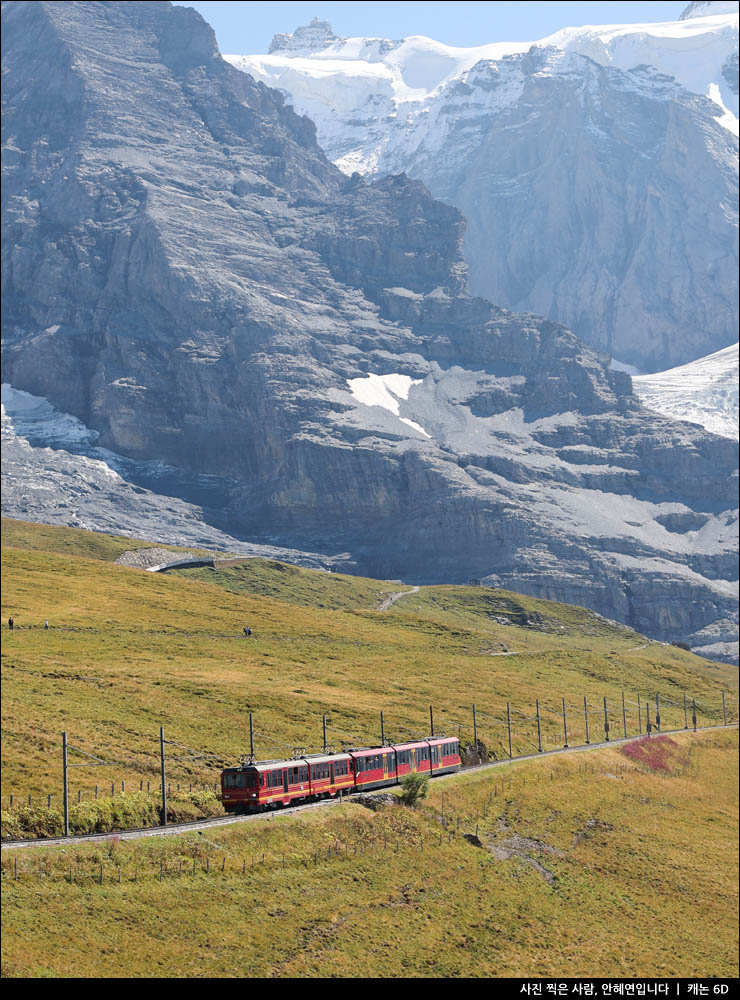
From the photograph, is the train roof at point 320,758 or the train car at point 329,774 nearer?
the train roof at point 320,758

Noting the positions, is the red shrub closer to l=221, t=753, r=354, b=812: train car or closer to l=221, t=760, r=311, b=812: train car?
l=221, t=753, r=354, b=812: train car

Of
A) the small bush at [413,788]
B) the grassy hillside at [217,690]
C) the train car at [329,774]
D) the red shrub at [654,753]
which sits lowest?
the red shrub at [654,753]

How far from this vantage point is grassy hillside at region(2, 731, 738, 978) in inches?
2199

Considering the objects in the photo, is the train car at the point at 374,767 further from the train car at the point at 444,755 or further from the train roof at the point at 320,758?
the train car at the point at 444,755

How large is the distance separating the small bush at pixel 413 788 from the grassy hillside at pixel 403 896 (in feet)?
3.06

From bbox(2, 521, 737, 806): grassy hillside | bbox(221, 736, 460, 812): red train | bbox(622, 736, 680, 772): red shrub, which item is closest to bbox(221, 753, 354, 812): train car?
bbox(221, 736, 460, 812): red train

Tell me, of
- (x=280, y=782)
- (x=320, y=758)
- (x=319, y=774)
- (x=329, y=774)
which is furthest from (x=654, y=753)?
(x=280, y=782)

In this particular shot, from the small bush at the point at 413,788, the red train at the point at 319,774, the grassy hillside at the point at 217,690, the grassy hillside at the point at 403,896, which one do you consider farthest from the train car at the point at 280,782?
the grassy hillside at the point at 217,690

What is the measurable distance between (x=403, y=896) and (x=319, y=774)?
1236cm

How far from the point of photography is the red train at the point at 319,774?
244 ft

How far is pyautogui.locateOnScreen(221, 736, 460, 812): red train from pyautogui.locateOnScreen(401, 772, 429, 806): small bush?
9.01 ft

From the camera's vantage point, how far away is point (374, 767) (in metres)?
86.6

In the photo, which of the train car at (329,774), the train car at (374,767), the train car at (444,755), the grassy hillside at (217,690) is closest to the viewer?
the train car at (329,774)

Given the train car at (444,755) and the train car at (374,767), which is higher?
the train car at (374,767)
